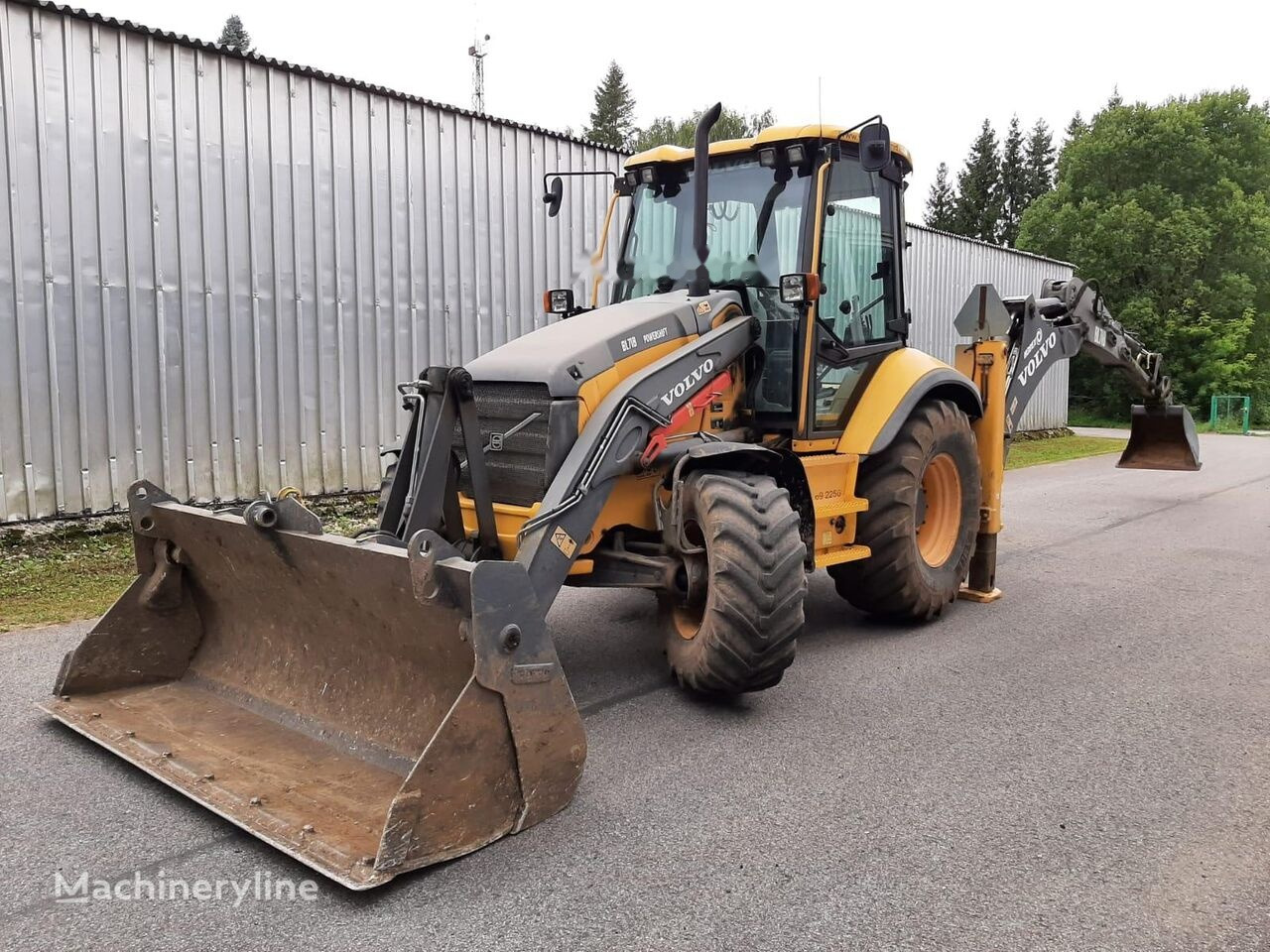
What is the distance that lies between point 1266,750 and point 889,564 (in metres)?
2.12

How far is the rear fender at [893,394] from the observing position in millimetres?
5797

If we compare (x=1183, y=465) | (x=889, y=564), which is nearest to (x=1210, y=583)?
(x=889, y=564)

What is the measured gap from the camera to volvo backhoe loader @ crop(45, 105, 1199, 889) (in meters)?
3.38

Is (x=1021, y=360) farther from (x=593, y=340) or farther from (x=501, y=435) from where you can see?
(x=501, y=435)

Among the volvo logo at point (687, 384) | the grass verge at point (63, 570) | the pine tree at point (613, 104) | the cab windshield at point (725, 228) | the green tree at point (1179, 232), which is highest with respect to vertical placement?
the pine tree at point (613, 104)

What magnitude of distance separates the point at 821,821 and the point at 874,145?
3.13 metres

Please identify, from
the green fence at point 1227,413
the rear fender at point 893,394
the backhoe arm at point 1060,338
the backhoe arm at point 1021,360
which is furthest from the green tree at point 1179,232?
the rear fender at point 893,394

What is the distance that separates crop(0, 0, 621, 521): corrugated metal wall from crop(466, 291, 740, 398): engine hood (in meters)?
1.66

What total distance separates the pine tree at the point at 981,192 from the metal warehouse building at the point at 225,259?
4788 cm

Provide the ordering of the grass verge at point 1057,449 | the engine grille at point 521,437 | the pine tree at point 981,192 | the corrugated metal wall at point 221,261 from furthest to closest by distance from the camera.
Result: the pine tree at point 981,192
the grass verge at point 1057,449
the corrugated metal wall at point 221,261
the engine grille at point 521,437

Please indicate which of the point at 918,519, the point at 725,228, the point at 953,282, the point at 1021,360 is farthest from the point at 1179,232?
the point at 725,228

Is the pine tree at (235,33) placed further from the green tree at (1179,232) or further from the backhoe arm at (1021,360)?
the backhoe arm at (1021,360)

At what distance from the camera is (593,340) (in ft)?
16.1

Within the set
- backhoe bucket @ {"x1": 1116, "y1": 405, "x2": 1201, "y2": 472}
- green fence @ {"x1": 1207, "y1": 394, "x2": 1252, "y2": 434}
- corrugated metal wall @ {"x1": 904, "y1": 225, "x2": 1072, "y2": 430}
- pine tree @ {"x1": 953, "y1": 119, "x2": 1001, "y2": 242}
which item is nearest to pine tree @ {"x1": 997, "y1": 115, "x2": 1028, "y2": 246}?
pine tree @ {"x1": 953, "y1": 119, "x2": 1001, "y2": 242}
